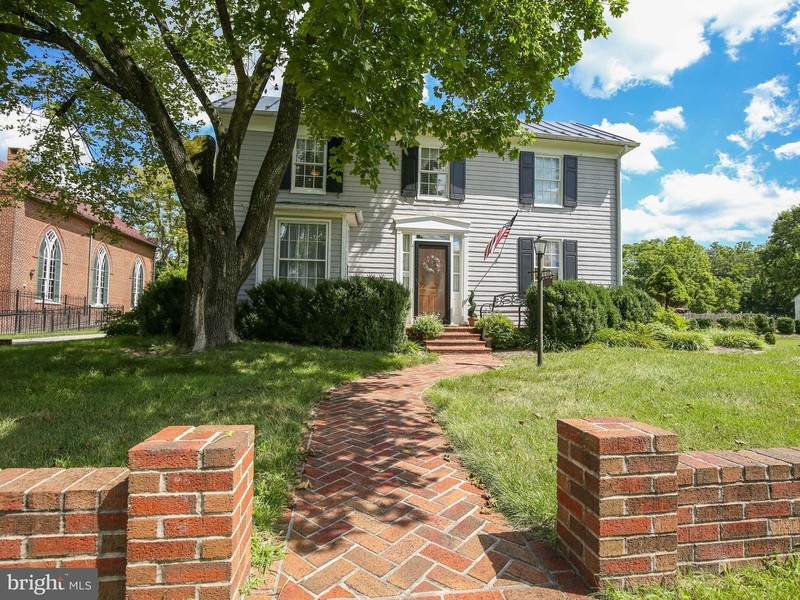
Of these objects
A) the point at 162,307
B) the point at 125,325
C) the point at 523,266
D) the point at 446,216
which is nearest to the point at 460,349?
the point at 523,266

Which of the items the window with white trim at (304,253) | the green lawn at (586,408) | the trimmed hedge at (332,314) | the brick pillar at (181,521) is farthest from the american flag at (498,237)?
the brick pillar at (181,521)

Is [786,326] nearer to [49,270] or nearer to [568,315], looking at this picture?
[568,315]

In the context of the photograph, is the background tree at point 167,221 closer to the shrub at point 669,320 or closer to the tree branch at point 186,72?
the tree branch at point 186,72

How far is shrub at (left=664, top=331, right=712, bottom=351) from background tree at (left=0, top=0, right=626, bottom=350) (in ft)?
20.5

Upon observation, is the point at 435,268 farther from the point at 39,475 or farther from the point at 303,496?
the point at 39,475

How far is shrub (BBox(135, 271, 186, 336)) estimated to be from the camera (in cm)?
972

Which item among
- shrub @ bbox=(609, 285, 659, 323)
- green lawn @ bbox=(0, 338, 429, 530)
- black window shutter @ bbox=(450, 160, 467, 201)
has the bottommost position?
green lawn @ bbox=(0, 338, 429, 530)

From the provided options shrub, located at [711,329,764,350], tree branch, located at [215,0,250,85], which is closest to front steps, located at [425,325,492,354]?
shrub, located at [711,329,764,350]

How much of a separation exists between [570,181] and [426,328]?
654 cm

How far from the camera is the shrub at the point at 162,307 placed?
31.9ft

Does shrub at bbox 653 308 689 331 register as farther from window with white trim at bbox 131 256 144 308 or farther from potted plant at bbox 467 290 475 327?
window with white trim at bbox 131 256 144 308

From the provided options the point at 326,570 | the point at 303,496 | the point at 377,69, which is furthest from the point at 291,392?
the point at 377,69

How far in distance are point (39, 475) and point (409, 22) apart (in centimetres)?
522

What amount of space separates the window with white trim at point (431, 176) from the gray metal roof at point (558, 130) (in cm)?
276
